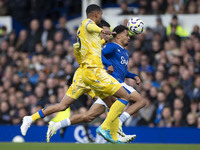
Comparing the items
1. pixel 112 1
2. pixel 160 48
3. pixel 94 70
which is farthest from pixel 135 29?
pixel 112 1

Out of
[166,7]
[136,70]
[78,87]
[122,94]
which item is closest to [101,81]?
[122,94]

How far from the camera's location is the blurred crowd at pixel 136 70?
11.2 m

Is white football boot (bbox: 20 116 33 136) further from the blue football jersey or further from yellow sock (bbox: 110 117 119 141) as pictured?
the blue football jersey

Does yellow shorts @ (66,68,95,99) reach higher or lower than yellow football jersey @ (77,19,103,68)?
lower

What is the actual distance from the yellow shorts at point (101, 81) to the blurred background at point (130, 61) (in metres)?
3.07

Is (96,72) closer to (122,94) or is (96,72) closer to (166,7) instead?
(122,94)

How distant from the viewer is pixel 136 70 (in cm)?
1205

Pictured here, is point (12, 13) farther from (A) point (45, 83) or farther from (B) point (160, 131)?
(B) point (160, 131)

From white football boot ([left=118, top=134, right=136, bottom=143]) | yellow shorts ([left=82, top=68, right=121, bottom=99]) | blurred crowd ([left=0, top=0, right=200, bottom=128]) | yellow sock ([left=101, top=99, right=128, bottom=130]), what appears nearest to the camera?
yellow shorts ([left=82, top=68, right=121, bottom=99])

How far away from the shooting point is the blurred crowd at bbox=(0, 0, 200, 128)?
11.2m

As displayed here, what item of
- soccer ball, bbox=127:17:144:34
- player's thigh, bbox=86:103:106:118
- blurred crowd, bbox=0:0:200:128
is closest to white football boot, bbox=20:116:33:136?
player's thigh, bbox=86:103:106:118

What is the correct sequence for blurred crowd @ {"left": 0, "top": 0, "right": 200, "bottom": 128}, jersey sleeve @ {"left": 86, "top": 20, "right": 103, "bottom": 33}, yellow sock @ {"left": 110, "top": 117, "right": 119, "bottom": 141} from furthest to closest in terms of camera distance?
blurred crowd @ {"left": 0, "top": 0, "right": 200, "bottom": 128}
yellow sock @ {"left": 110, "top": 117, "right": 119, "bottom": 141}
jersey sleeve @ {"left": 86, "top": 20, "right": 103, "bottom": 33}

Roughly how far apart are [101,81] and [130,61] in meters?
4.98

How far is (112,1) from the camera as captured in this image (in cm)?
1631
